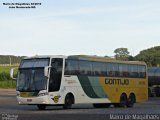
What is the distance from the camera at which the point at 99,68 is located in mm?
32219

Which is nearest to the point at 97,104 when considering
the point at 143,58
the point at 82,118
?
the point at 82,118

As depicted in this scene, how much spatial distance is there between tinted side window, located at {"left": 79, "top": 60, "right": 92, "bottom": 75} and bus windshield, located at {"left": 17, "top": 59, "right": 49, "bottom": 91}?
272 cm

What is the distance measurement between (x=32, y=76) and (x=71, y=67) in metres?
2.53

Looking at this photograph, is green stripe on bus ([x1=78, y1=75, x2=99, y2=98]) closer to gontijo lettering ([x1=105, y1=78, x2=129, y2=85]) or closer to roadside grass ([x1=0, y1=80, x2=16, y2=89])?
gontijo lettering ([x1=105, y1=78, x2=129, y2=85])

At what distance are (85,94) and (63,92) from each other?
7.56ft

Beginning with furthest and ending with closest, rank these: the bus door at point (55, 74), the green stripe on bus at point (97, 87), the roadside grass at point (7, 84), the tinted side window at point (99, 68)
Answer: the roadside grass at point (7, 84), the tinted side window at point (99, 68), the green stripe on bus at point (97, 87), the bus door at point (55, 74)

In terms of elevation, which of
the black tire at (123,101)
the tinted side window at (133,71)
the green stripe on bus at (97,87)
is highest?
the tinted side window at (133,71)

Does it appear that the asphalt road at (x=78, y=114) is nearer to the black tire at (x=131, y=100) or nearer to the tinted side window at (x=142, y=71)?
the black tire at (x=131, y=100)

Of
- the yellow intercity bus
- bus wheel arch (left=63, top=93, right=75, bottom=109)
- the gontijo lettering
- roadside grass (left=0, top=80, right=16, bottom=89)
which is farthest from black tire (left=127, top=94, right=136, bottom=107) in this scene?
roadside grass (left=0, top=80, right=16, bottom=89)

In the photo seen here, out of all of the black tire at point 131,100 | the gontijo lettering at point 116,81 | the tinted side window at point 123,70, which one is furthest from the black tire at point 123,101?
the tinted side window at point 123,70

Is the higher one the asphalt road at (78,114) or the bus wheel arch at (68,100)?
the bus wheel arch at (68,100)

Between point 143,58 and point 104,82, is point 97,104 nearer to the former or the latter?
point 104,82

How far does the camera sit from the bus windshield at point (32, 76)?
28234 millimetres

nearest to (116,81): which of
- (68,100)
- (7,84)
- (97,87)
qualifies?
(97,87)
